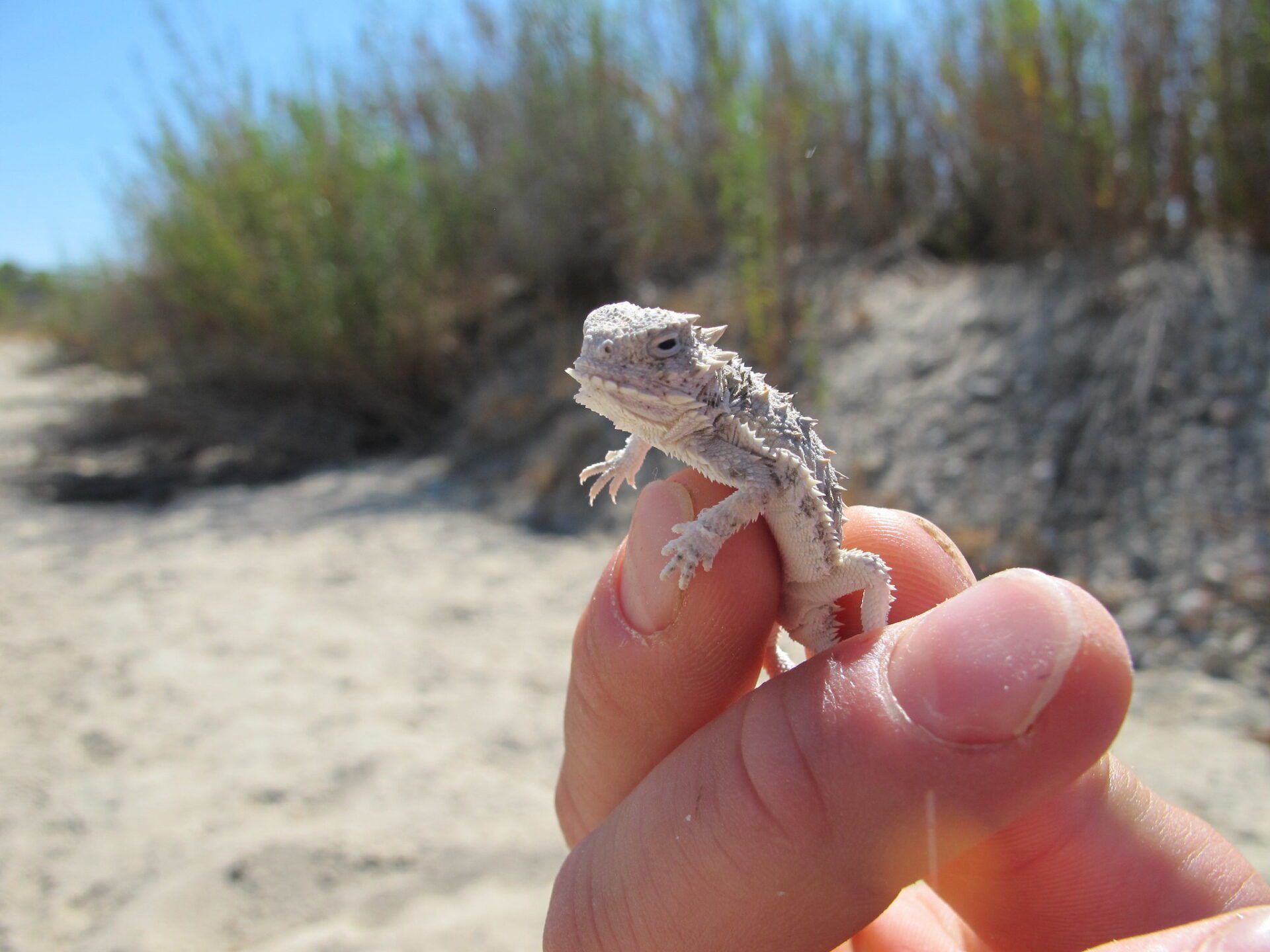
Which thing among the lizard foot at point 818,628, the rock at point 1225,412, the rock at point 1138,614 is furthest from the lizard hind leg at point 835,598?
the rock at point 1225,412

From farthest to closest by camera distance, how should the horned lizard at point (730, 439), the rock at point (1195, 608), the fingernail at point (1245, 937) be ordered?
the rock at point (1195, 608) → the horned lizard at point (730, 439) → the fingernail at point (1245, 937)

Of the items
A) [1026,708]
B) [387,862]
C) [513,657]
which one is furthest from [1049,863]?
[513,657]

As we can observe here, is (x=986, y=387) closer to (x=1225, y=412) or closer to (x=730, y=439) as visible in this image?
(x=1225, y=412)

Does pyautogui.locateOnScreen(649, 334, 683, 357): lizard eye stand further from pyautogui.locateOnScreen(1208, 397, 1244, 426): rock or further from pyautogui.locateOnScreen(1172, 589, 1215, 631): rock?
pyautogui.locateOnScreen(1208, 397, 1244, 426): rock

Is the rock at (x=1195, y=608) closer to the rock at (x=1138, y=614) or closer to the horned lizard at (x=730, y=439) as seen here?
the rock at (x=1138, y=614)

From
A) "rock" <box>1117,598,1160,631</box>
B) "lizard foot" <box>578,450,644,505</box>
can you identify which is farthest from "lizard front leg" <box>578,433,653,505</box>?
"rock" <box>1117,598,1160,631</box>

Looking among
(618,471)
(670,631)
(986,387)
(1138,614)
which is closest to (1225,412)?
(986,387)
